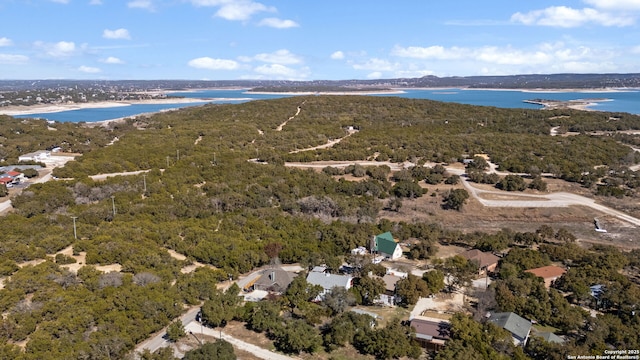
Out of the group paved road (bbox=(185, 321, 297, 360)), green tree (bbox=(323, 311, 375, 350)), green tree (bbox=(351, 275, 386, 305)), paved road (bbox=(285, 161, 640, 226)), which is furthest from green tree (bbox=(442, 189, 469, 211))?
paved road (bbox=(185, 321, 297, 360))

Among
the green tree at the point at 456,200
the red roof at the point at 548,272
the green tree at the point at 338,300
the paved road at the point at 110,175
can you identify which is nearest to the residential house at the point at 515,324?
the red roof at the point at 548,272

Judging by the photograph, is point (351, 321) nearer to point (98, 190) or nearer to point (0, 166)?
point (98, 190)

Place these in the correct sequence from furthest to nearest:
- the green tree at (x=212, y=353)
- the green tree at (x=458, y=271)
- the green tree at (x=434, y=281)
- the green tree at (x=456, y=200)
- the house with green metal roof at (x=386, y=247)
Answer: the green tree at (x=456, y=200), the house with green metal roof at (x=386, y=247), the green tree at (x=458, y=271), the green tree at (x=434, y=281), the green tree at (x=212, y=353)

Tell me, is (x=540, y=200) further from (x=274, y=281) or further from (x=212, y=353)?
(x=212, y=353)

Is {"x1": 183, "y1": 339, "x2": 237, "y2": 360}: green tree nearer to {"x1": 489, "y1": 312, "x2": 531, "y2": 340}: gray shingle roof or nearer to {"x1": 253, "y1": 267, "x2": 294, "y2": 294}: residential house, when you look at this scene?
{"x1": 253, "y1": 267, "x2": 294, "y2": 294}: residential house

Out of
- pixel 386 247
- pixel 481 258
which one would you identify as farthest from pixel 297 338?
pixel 481 258

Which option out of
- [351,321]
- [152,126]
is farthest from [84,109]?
[351,321]

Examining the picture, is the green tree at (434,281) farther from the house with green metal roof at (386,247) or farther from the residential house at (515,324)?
the house with green metal roof at (386,247)

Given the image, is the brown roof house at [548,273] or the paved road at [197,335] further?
the brown roof house at [548,273]
